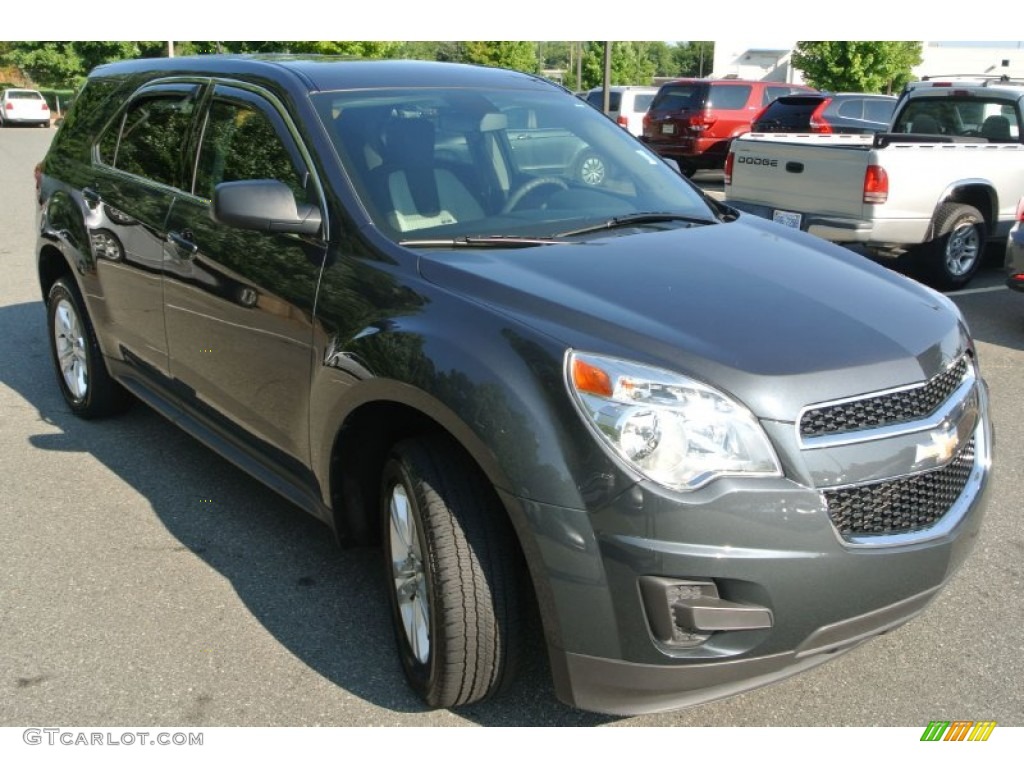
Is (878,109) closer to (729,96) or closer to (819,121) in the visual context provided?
(819,121)

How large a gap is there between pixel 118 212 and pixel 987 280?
Result: 26.9 feet

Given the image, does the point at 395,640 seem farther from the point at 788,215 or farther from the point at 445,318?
the point at 788,215

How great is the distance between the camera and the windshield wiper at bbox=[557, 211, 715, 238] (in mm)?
3527

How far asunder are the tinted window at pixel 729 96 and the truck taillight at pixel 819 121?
6.45 feet

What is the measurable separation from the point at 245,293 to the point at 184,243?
58 cm

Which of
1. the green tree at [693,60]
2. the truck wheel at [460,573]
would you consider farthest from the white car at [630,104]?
the green tree at [693,60]

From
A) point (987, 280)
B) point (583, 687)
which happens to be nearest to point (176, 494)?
point (583, 687)

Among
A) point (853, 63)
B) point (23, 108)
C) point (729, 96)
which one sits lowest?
point (23, 108)

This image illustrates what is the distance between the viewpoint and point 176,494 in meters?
4.66

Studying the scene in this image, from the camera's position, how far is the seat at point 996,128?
395 inches

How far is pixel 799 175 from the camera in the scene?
8984 millimetres

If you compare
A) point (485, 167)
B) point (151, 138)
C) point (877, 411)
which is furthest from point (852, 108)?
point (877, 411)

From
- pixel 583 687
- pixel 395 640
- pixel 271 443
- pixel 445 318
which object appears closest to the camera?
pixel 583 687
